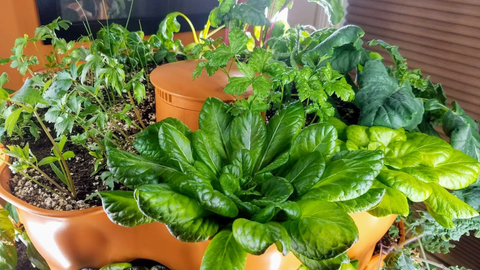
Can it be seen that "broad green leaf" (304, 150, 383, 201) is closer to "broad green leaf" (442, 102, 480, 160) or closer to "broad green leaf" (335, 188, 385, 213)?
"broad green leaf" (335, 188, 385, 213)

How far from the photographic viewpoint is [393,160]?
0.67 meters

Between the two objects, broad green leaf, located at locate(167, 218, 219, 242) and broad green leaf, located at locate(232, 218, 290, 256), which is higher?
broad green leaf, located at locate(232, 218, 290, 256)

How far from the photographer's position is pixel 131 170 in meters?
0.55

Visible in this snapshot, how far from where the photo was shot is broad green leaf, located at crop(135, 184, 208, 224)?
44 cm

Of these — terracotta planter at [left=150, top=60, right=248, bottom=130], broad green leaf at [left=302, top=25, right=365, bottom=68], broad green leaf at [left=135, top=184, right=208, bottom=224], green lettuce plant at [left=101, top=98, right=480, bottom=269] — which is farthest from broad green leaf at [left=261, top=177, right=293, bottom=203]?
broad green leaf at [left=302, top=25, right=365, bottom=68]

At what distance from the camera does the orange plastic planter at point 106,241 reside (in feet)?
1.86

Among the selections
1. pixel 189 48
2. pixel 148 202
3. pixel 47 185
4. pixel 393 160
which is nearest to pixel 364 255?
pixel 393 160

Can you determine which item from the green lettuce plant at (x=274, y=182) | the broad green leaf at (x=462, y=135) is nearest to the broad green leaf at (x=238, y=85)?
the green lettuce plant at (x=274, y=182)

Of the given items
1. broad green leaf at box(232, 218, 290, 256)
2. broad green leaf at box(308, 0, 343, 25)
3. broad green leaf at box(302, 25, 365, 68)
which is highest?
broad green leaf at box(308, 0, 343, 25)

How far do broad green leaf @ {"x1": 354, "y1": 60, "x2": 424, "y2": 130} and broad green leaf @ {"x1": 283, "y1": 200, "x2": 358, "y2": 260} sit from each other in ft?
1.05

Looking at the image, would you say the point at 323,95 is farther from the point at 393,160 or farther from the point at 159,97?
the point at 159,97

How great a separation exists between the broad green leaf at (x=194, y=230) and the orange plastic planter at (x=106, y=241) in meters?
0.03

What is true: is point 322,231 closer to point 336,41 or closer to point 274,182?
point 274,182

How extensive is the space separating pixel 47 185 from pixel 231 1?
2.07ft
